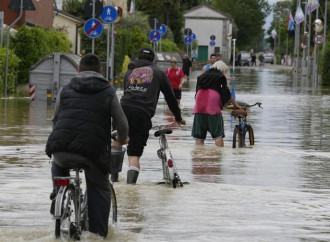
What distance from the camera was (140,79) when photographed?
1247cm

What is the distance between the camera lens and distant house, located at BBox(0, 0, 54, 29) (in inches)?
1850

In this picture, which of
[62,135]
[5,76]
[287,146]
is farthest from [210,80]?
[5,76]

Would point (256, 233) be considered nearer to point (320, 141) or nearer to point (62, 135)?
point (62, 135)

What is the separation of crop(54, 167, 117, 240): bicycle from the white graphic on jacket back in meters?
3.83

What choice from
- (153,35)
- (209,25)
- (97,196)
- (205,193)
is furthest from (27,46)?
(209,25)

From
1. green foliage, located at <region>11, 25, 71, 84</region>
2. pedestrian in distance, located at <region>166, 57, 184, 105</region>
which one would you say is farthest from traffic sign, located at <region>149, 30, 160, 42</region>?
pedestrian in distance, located at <region>166, 57, 184, 105</region>

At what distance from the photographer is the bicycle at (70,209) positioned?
813 cm

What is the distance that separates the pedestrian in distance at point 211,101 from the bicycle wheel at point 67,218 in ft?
29.1

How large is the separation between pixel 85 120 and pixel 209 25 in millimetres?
132066

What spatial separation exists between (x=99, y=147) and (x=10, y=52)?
25.4 meters

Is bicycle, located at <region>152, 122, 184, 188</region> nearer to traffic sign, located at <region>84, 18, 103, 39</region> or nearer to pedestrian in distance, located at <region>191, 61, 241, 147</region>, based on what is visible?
pedestrian in distance, located at <region>191, 61, 241, 147</region>

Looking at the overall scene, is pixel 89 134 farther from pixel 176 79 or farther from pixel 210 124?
pixel 176 79

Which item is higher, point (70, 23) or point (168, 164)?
point (70, 23)

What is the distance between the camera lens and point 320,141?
2092cm
